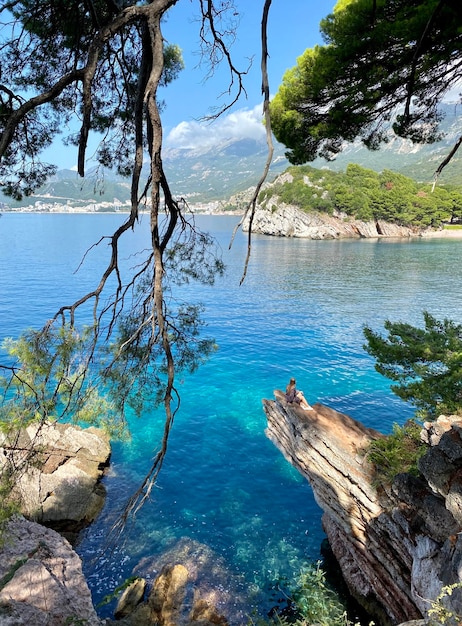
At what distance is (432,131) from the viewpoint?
7801 mm

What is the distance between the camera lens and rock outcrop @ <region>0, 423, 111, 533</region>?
40.3 ft

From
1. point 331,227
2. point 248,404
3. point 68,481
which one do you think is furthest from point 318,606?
point 331,227

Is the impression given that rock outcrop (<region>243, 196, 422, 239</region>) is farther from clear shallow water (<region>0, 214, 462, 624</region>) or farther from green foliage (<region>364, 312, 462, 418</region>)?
green foliage (<region>364, 312, 462, 418</region>)

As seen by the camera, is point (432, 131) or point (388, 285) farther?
point (388, 285)

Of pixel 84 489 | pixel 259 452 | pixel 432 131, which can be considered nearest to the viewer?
pixel 432 131

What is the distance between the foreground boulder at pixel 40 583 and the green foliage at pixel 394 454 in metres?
6.83

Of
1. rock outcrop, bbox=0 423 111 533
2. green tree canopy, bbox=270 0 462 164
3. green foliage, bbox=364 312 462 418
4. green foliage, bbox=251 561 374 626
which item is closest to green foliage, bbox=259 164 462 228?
rock outcrop, bbox=0 423 111 533

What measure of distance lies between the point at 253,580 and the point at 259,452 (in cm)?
652

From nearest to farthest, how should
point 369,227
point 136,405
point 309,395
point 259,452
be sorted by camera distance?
point 136,405 < point 259,452 < point 309,395 < point 369,227

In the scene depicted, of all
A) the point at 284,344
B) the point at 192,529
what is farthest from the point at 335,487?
the point at 284,344

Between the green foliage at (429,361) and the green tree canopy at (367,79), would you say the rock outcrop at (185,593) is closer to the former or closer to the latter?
the green foliage at (429,361)

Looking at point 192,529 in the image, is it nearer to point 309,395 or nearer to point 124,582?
point 124,582

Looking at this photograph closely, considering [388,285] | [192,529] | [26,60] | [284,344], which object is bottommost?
[192,529]

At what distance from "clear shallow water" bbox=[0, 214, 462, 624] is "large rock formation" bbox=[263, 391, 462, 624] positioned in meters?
2.34
